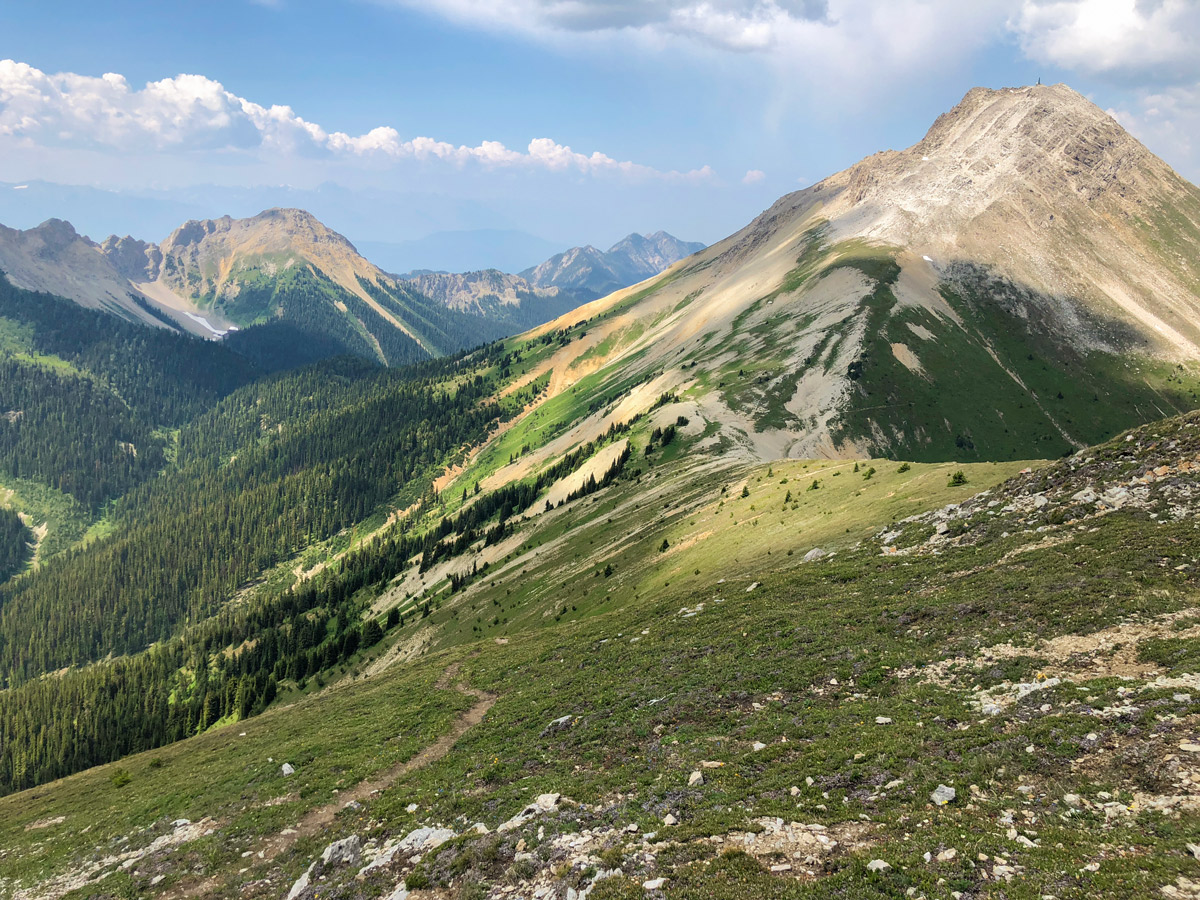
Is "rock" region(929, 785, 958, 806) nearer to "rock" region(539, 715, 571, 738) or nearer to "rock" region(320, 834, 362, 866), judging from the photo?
"rock" region(539, 715, 571, 738)

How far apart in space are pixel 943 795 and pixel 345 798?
97.7ft

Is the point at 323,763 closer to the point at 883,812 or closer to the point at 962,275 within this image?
the point at 883,812

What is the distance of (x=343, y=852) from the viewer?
24.3 meters

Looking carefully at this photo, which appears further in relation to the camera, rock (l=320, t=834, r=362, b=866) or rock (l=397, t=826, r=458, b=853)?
rock (l=320, t=834, r=362, b=866)

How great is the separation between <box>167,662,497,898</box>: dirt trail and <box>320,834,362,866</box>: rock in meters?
5.17

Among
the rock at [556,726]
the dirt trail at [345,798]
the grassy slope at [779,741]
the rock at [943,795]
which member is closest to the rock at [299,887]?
the grassy slope at [779,741]

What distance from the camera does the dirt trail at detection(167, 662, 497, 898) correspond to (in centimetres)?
2675

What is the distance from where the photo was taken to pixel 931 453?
13575 centimetres

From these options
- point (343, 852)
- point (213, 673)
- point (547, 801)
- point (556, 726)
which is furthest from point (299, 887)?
point (213, 673)

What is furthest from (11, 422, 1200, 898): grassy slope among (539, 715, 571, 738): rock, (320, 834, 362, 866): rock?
(320, 834, 362, 866): rock

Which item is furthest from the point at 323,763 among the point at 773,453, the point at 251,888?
the point at 773,453

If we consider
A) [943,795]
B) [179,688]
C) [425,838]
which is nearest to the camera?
[943,795]

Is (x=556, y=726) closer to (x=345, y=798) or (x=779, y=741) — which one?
(x=345, y=798)

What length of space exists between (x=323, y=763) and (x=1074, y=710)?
39.7 m
